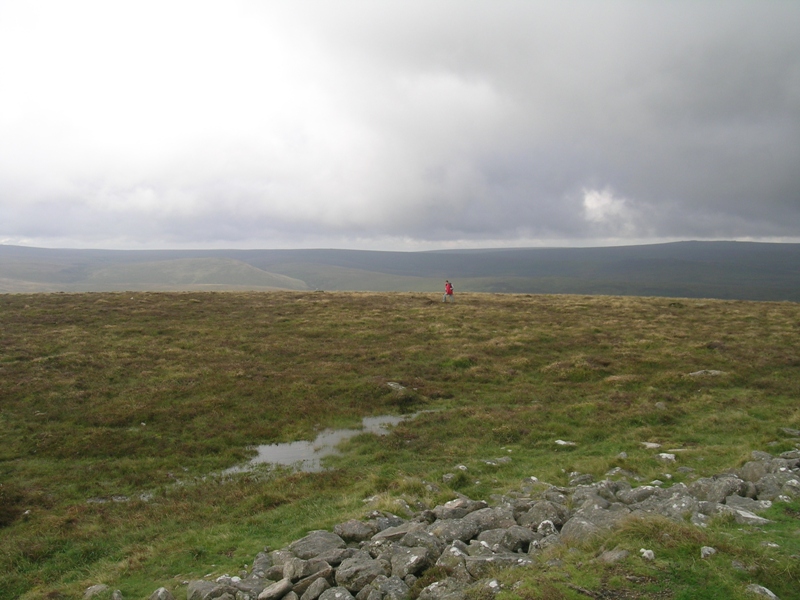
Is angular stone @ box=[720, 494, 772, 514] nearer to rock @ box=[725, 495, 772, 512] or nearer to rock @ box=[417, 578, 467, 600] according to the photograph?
rock @ box=[725, 495, 772, 512]

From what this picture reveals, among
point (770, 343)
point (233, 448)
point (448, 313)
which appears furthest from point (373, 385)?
point (770, 343)

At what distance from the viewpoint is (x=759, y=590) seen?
708 cm

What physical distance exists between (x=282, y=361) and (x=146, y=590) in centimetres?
2244

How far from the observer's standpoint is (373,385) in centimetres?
2717

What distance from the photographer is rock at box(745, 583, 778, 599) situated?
698 centimetres

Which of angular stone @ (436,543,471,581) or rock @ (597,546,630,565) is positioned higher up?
rock @ (597,546,630,565)

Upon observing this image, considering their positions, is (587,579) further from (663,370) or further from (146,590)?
(663,370)

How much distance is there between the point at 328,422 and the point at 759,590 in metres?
18.4

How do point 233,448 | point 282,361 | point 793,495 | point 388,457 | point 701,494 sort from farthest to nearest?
point 282,361 < point 233,448 < point 388,457 < point 701,494 < point 793,495

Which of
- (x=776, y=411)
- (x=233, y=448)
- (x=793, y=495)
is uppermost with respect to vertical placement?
(x=793, y=495)

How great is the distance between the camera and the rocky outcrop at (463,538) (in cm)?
859

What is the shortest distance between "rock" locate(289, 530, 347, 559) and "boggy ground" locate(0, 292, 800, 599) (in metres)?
1.17

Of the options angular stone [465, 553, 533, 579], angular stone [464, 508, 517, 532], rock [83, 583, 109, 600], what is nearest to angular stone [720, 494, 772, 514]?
angular stone [464, 508, 517, 532]

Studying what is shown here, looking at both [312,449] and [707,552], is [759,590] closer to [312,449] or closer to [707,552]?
[707,552]
